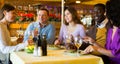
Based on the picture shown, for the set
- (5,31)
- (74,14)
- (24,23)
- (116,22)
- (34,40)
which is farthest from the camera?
(24,23)

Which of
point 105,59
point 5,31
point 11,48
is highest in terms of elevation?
point 5,31

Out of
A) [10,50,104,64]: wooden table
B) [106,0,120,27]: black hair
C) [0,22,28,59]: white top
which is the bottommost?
[10,50,104,64]: wooden table

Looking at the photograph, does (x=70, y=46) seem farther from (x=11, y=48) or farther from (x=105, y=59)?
(x=11, y=48)

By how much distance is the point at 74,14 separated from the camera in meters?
2.88

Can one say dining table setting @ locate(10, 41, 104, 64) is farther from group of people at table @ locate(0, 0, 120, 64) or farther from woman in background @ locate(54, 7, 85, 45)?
woman in background @ locate(54, 7, 85, 45)

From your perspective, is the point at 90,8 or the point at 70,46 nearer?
the point at 70,46

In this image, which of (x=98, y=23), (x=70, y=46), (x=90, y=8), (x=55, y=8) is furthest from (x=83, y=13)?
(x=70, y=46)

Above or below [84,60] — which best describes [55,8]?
above

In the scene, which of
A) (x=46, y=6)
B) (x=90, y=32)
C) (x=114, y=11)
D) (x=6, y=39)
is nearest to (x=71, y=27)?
(x=90, y=32)

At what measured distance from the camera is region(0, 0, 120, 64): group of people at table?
1.91m

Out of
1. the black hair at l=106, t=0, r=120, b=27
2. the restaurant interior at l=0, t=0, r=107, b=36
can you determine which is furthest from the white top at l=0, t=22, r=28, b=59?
the restaurant interior at l=0, t=0, r=107, b=36

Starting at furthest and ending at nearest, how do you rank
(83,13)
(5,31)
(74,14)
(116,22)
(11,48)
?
(83,13) < (74,14) < (5,31) < (11,48) < (116,22)

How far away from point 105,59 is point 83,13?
2887 mm

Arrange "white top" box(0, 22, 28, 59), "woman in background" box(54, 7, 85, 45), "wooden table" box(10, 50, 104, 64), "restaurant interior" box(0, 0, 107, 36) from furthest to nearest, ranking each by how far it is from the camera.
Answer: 1. "restaurant interior" box(0, 0, 107, 36)
2. "woman in background" box(54, 7, 85, 45)
3. "white top" box(0, 22, 28, 59)
4. "wooden table" box(10, 50, 104, 64)
